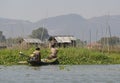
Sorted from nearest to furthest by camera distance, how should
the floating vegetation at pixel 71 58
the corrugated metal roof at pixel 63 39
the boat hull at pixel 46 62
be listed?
1. the boat hull at pixel 46 62
2. the floating vegetation at pixel 71 58
3. the corrugated metal roof at pixel 63 39

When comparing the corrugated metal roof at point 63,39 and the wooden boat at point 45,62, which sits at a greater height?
the corrugated metal roof at point 63,39


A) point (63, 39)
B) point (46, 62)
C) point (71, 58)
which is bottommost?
point (46, 62)

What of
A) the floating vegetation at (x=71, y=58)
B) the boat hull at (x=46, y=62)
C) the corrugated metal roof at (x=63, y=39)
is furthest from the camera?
the corrugated metal roof at (x=63, y=39)

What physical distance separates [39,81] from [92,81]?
1.95 m

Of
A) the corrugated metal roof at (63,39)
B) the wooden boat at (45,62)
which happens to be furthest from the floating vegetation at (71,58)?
the corrugated metal roof at (63,39)

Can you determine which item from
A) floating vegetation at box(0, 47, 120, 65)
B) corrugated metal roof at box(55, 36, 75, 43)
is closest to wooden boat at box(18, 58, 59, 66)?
floating vegetation at box(0, 47, 120, 65)

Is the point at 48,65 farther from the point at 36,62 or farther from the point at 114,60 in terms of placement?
the point at 114,60

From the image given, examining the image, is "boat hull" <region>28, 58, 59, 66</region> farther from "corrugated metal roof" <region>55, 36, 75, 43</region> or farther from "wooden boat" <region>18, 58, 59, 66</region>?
"corrugated metal roof" <region>55, 36, 75, 43</region>

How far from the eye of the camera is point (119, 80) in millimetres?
17516

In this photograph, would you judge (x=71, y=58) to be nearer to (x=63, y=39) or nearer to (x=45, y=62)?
(x=45, y=62)

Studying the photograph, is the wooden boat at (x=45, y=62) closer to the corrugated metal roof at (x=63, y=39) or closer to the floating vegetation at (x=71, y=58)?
the floating vegetation at (x=71, y=58)

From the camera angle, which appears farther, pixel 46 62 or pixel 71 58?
pixel 71 58

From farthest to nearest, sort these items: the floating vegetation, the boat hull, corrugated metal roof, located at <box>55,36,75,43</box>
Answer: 1. corrugated metal roof, located at <box>55,36,75,43</box>
2. the floating vegetation
3. the boat hull

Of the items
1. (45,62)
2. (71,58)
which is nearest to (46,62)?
(45,62)
